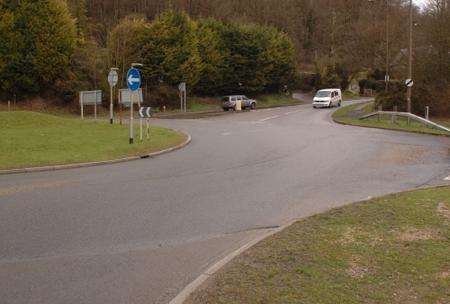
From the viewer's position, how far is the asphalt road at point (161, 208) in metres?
6.08

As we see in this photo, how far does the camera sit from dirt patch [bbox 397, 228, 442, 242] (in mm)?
7152

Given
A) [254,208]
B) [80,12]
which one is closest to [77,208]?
[254,208]

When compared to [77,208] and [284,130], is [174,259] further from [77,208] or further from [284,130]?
[284,130]

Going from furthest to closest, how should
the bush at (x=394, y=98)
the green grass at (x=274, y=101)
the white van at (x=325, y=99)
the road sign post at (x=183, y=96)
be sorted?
the green grass at (x=274, y=101), the white van at (x=325, y=99), the road sign post at (x=183, y=96), the bush at (x=394, y=98)

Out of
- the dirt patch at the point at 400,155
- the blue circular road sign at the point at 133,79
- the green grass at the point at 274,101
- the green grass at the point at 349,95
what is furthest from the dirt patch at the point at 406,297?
the green grass at the point at 349,95

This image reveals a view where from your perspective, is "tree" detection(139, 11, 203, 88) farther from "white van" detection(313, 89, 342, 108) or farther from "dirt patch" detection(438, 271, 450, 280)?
"dirt patch" detection(438, 271, 450, 280)

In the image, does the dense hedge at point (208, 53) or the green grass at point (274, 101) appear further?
the green grass at point (274, 101)

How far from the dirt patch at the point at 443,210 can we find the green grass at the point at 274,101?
52639 millimetres

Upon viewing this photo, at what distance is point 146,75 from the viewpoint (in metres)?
49.3

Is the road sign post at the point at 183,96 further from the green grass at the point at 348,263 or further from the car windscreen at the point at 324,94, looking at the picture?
the green grass at the point at 348,263

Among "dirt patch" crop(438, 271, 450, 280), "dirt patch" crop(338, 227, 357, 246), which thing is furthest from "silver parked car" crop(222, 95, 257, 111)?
"dirt patch" crop(438, 271, 450, 280)

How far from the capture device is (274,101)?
66.8 m

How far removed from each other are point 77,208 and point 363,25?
66.1 m

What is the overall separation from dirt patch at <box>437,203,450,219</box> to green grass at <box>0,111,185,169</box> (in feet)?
34.8
